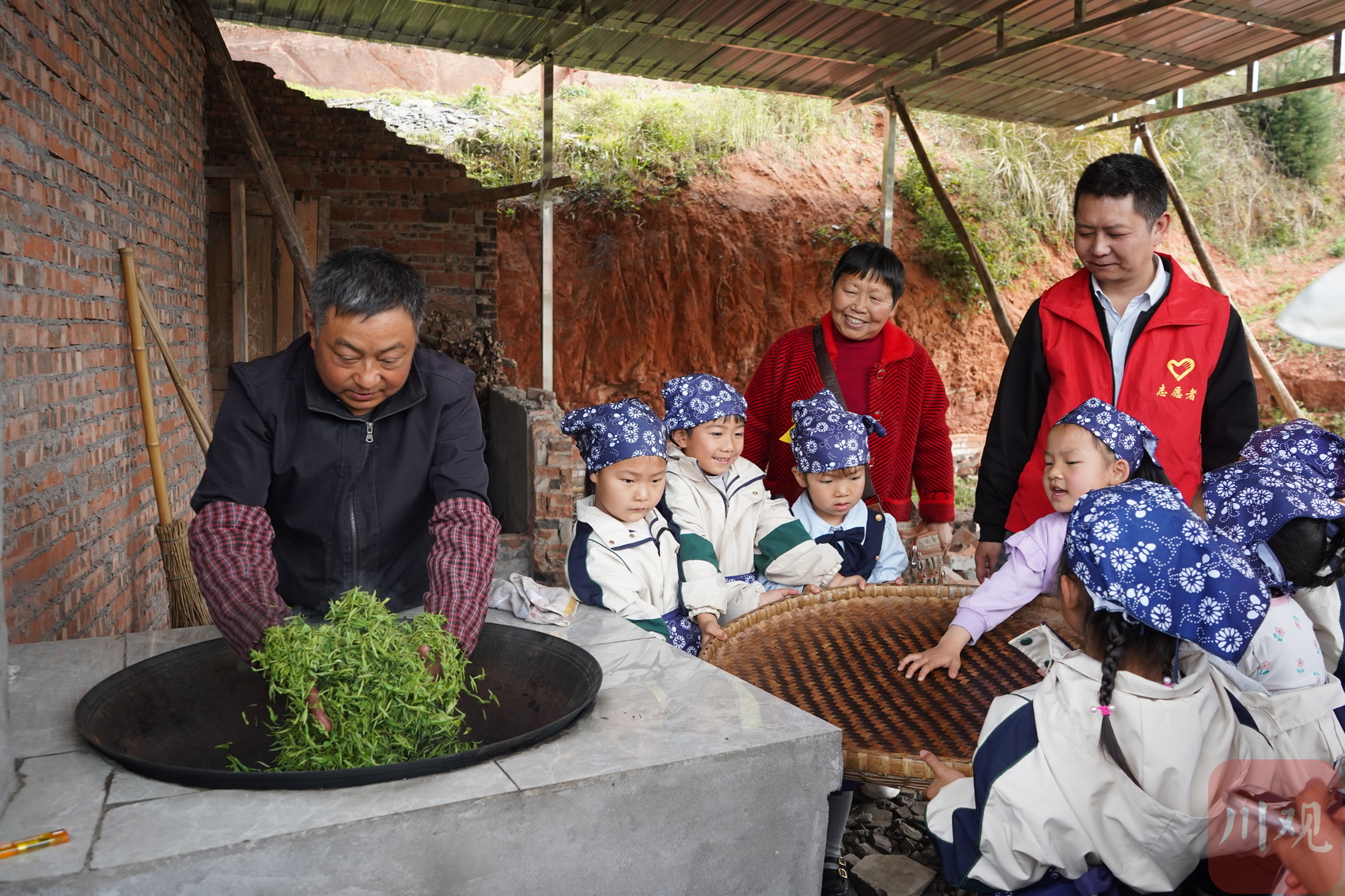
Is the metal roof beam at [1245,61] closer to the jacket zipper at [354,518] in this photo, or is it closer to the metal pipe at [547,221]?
the metal pipe at [547,221]

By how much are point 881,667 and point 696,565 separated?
0.68m

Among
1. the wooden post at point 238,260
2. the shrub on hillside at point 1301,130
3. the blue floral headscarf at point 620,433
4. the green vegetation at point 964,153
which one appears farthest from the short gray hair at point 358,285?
the shrub on hillside at point 1301,130

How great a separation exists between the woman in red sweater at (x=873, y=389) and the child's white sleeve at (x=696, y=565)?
0.75m

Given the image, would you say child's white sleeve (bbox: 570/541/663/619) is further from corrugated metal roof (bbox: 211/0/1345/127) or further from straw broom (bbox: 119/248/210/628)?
corrugated metal roof (bbox: 211/0/1345/127)

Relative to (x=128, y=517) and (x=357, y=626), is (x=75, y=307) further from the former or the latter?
(x=357, y=626)

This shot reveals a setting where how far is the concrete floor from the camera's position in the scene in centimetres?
145

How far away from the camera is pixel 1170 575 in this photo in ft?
5.37

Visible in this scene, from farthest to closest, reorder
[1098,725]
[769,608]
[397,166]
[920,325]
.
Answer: [920,325], [397,166], [769,608], [1098,725]

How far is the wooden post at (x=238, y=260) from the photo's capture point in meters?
7.61

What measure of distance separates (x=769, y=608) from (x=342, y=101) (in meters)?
14.8

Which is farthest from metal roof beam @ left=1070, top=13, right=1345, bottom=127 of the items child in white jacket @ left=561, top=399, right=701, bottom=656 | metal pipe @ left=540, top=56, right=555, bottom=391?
child in white jacket @ left=561, top=399, right=701, bottom=656

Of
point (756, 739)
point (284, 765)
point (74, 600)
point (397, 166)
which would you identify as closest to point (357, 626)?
point (284, 765)

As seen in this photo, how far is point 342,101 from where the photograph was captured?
50.5 ft

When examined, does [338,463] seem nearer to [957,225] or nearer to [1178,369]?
[1178,369]
